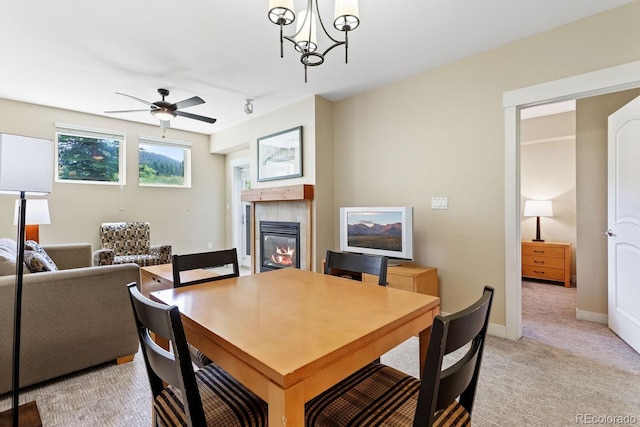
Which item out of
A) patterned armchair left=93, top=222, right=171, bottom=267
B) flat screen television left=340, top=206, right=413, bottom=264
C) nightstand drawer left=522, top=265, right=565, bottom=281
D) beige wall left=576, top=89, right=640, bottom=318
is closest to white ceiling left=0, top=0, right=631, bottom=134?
beige wall left=576, top=89, right=640, bottom=318

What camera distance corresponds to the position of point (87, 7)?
2.14 meters

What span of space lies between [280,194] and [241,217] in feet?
7.56

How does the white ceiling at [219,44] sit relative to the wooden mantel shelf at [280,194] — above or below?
above

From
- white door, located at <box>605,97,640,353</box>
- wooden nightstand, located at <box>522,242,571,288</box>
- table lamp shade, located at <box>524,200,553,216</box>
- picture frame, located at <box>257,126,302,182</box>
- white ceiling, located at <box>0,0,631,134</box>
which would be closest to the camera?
white ceiling, located at <box>0,0,631,134</box>

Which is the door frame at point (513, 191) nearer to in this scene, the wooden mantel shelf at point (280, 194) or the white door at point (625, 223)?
the white door at point (625, 223)

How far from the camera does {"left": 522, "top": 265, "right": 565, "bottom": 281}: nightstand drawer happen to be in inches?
174

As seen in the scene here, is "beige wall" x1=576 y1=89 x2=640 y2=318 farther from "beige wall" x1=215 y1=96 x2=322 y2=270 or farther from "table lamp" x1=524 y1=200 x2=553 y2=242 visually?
"beige wall" x1=215 y1=96 x2=322 y2=270

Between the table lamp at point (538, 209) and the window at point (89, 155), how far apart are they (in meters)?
6.35

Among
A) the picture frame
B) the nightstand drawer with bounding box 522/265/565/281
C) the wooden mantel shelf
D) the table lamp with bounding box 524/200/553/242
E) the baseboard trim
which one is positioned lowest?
the baseboard trim

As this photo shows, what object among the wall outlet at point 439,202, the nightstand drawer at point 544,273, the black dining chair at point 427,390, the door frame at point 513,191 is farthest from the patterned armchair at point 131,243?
the nightstand drawer at point 544,273

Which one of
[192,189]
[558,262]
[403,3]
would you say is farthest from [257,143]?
[558,262]

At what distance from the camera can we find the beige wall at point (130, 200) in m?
4.08

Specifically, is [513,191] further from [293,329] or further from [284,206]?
[284,206]

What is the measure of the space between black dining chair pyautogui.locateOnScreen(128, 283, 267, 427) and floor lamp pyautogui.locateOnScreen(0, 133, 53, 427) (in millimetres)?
788
